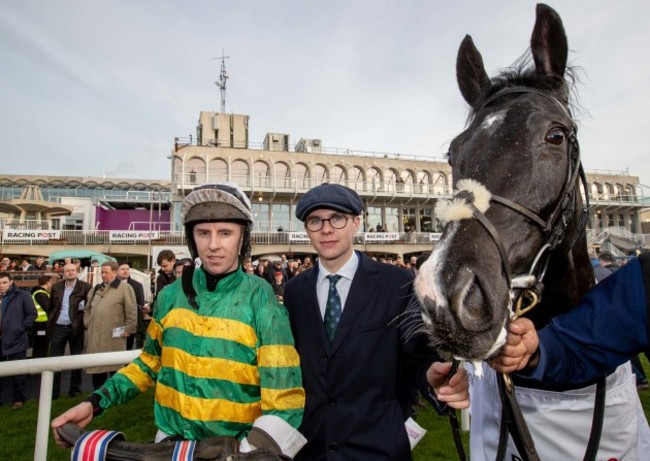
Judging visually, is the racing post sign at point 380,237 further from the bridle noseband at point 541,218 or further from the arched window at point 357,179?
the bridle noseband at point 541,218

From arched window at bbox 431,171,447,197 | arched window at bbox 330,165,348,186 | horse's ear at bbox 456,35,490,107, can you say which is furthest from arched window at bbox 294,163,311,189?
horse's ear at bbox 456,35,490,107

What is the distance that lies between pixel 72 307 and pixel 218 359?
6.35m

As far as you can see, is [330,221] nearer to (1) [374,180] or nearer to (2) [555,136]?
(2) [555,136]

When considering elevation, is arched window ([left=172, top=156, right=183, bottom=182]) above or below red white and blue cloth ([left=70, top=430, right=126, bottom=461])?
above

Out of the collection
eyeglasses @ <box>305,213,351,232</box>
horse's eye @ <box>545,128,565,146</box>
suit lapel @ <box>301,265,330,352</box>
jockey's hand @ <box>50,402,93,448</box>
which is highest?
horse's eye @ <box>545,128,565,146</box>

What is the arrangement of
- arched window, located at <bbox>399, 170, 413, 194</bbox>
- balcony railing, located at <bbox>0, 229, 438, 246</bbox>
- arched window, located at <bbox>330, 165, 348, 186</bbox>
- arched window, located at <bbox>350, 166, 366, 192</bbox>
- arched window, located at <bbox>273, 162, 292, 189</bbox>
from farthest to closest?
arched window, located at <bbox>399, 170, 413, 194</bbox>, arched window, located at <bbox>350, 166, 366, 192</bbox>, arched window, located at <bbox>330, 165, 348, 186</bbox>, arched window, located at <bbox>273, 162, 292, 189</bbox>, balcony railing, located at <bbox>0, 229, 438, 246</bbox>

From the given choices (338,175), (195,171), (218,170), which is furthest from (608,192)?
(195,171)

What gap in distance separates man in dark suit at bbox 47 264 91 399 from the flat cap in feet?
20.4

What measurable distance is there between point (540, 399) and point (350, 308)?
37.1 inches

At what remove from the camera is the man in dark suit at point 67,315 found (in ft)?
21.5

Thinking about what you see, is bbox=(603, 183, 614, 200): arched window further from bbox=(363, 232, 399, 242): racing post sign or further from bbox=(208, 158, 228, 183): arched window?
bbox=(208, 158, 228, 183): arched window

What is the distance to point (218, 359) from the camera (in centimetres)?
171

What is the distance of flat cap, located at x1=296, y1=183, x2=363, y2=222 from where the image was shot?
218cm

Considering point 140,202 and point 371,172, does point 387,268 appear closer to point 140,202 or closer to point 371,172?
point 371,172
